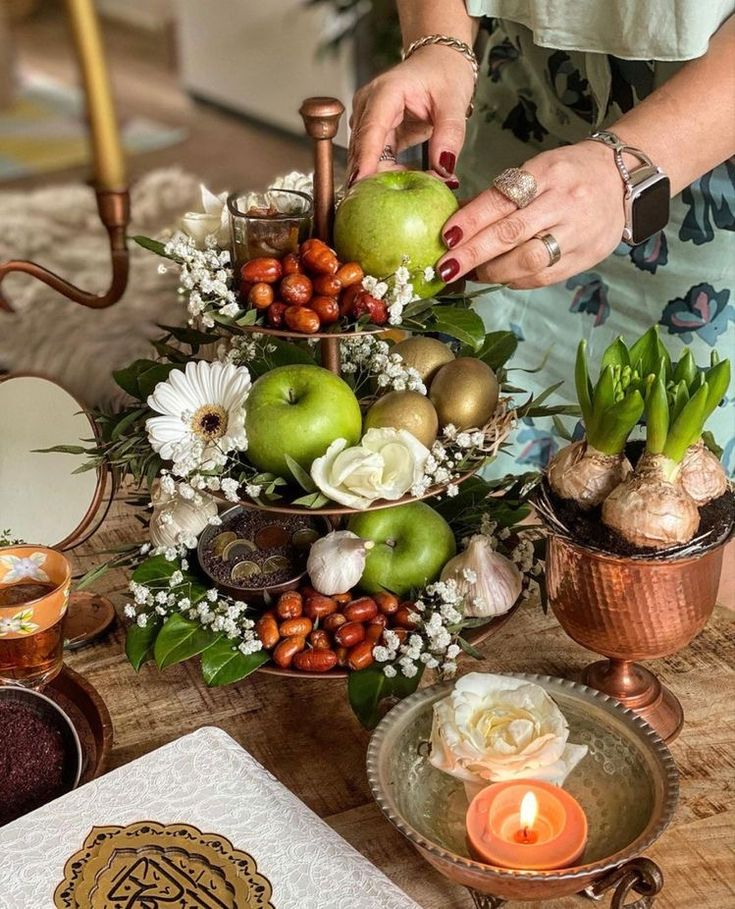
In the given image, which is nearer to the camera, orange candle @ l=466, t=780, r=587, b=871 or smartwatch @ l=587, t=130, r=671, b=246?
orange candle @ l=466, t=780, r=587, b=871

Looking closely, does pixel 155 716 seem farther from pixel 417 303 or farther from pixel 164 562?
pixel 417 303

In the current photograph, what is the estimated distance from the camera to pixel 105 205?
55.2 inches

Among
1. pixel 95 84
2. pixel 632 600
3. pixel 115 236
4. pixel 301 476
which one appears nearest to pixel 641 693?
pixel 632 600

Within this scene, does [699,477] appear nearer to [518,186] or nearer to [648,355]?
[648,355]

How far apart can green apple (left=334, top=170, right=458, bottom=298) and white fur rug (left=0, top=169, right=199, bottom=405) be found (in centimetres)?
70

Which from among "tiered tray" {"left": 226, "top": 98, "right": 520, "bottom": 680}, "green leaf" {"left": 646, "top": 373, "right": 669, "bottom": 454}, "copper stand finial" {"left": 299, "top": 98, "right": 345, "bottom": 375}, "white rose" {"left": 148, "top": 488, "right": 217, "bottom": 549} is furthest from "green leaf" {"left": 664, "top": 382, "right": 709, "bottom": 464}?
"white rose" {"left": 148, "top": 488, "right": 217, "bottom": 549}

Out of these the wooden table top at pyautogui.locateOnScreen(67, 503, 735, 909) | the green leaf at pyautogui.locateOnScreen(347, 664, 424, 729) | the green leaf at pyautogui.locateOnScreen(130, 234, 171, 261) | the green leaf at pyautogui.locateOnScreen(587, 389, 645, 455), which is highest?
the green leaf at pyautogui.locateOnScreen(130, 234, 171, 261)

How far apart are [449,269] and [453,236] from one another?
0.03 metres

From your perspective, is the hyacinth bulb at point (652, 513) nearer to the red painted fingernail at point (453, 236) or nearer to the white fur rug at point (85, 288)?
the red painted fingernail at point (453, 236)

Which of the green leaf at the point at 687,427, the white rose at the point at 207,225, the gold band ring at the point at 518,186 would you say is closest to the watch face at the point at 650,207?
the gold band ring at the point at 518,186

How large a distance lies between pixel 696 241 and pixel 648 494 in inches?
21.7

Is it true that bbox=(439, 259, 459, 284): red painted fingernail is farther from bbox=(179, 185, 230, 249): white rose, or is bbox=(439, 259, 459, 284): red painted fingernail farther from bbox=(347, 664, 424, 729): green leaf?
bbox=(347, 664, 424, 729): green leaf

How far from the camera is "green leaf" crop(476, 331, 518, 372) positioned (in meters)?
1.07

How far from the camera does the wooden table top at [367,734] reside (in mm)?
785
